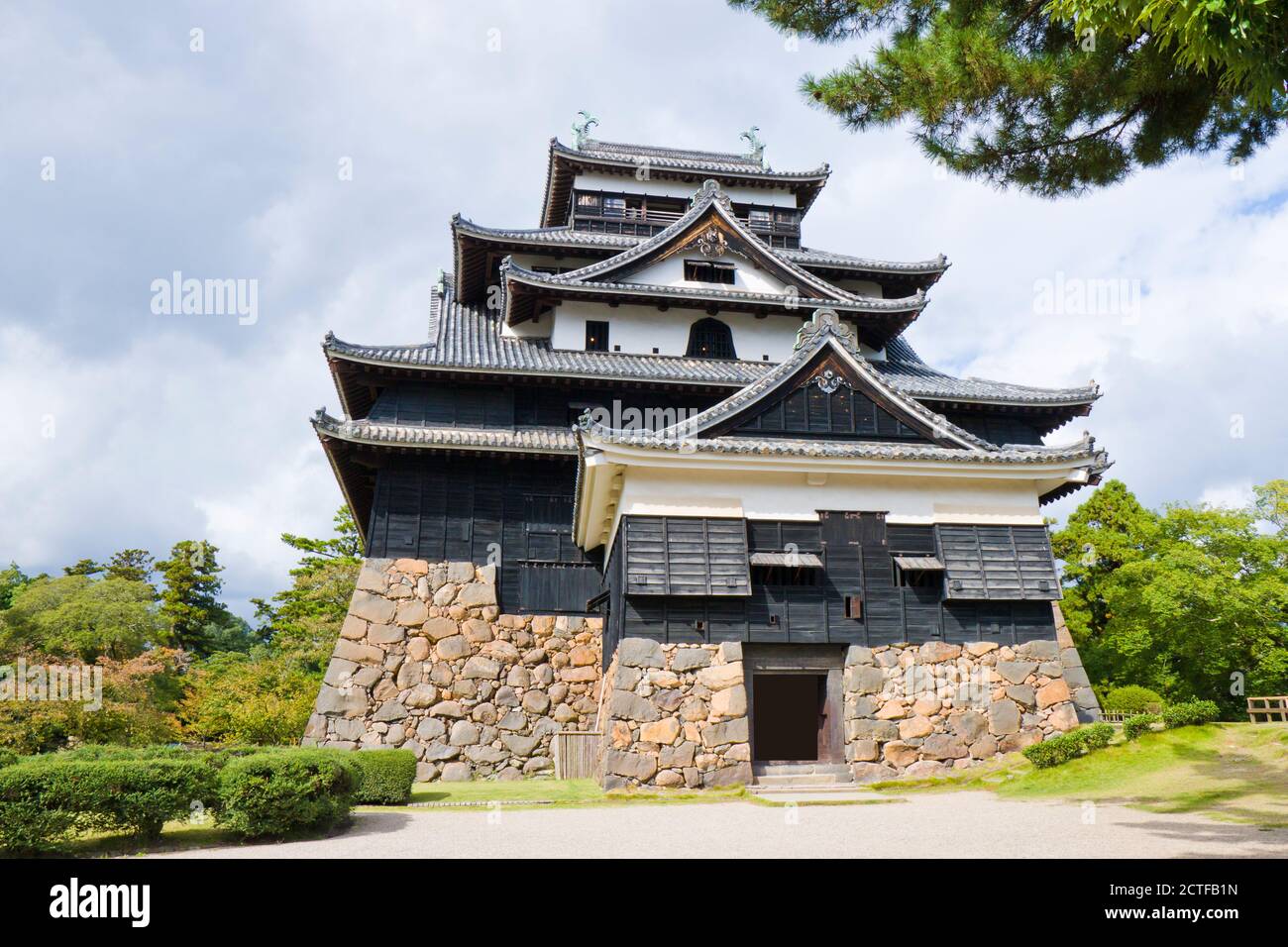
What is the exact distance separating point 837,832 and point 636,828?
2.37 metres

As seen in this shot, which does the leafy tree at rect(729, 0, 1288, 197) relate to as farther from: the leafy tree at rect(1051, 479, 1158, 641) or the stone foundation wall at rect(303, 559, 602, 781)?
the leafy tree at rect(1051, 479, 1158, 641)

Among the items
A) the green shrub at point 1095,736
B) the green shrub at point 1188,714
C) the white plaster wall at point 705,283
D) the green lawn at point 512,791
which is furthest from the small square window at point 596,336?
the green shrub at point 1188,714

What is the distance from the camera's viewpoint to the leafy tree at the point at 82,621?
110ft

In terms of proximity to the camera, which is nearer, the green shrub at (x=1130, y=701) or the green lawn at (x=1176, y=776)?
the green lawn at (x=1176, y=776)

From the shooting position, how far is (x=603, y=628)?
Answer: 18984 mm

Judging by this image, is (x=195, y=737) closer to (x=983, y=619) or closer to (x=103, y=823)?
(x=103, y=823)

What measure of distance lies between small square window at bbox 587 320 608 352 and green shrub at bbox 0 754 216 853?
51.1 feet

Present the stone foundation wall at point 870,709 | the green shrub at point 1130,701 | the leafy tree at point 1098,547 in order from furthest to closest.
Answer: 1. the leafy tree at point 1098,547
2. the green shrub at point 1130,701
3. the stone foundation wall at point 870,709

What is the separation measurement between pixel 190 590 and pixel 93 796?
46.7 meters

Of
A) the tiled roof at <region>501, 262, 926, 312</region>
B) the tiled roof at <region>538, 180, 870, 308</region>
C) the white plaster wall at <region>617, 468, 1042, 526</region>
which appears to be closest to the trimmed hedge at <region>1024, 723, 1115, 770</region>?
the white plaster wall at <region>617, 468, 1042, 526</region>

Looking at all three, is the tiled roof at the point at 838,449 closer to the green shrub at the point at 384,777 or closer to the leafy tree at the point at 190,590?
the green shrub at the point at 384,777

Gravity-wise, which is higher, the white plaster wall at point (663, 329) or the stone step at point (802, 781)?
the white plaster wall at point (663, 329)

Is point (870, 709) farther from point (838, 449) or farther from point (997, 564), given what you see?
point (838, 449)

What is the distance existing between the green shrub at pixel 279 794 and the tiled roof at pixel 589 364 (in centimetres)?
1160
